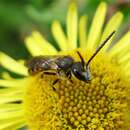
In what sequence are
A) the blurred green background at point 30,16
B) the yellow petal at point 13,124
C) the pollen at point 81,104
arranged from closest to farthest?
the pollen at point 81,104, the yellow petal at point 13,124, the blurred green background at point 30,16

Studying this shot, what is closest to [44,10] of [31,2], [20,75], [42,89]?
[31,2]

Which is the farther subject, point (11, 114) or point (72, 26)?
point (72, 26)

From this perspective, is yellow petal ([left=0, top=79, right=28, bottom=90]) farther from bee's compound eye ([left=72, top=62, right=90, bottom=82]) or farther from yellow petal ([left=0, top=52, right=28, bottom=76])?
bee's compound eye ([left=72, top=62, right=90, bottom=82])

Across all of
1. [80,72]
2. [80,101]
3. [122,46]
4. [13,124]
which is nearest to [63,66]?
[80,72]

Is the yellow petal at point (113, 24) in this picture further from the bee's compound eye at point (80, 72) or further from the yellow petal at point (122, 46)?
the bee's compound eye at point (80, 72)

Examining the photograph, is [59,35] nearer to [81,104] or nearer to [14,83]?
[14,83]

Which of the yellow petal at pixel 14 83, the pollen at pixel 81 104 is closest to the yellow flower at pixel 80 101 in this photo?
the pollen at pixel 81 104
